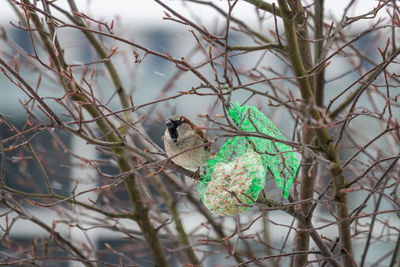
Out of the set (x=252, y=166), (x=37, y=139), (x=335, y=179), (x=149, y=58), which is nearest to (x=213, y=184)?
(x=252, y=166)

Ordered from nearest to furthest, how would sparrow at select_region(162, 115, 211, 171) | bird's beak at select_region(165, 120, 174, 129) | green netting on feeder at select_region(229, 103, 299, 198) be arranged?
green netting on feeder at select_region(229, 103, 299, 198) < bird's beak at select_region(165, 120, 174, 129) < sparrow at select_region(162, 115, 211, 171)

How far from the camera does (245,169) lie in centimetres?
310

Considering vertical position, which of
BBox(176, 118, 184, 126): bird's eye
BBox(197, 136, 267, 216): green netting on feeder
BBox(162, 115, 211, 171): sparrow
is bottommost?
BBox(197, 136, 267, 216): green netting on feeder

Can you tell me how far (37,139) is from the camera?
870 cm

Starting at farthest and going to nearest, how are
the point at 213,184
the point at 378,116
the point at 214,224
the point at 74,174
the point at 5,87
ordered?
the point at 5,87
the point at 74,174
the point at 214,224
the point at 213,184
the point at 378,116

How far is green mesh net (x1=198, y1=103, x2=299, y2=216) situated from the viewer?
297 centimetres

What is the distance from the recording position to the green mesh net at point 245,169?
2973mm

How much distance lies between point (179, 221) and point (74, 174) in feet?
17.5

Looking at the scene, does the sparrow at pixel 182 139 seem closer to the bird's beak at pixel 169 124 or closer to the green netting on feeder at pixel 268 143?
the bird's beak at pixel 169 124

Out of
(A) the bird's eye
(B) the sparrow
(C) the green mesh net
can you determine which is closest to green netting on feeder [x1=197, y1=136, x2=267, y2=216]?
(C) the green mesh net

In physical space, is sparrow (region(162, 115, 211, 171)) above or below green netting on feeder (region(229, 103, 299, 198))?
above

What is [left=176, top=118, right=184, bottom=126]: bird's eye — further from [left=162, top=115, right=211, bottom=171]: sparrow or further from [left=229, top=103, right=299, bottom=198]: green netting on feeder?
[left=229, top=103, right=299, bottom=198]: green netting on feeder

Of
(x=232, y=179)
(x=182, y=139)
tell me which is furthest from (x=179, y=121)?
(x=232, y=179)

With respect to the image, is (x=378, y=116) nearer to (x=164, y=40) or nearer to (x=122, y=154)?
(x=122, y=154)
